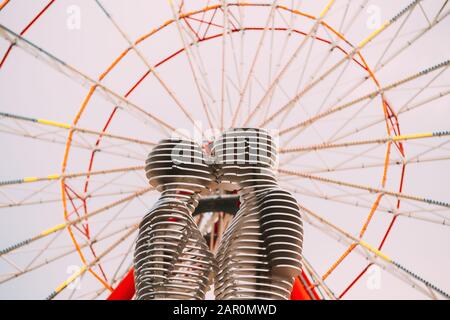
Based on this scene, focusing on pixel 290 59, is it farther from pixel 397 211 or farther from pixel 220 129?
pixel 397 211

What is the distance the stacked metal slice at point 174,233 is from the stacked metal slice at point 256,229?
0.37 m

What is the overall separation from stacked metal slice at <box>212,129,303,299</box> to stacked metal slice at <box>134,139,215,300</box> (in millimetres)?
367

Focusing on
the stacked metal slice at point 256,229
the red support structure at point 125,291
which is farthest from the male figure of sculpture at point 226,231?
the red support structure at point 125,291

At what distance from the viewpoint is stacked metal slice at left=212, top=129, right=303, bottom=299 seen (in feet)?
32.8

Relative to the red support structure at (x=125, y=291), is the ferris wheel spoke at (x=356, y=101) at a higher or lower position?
higher

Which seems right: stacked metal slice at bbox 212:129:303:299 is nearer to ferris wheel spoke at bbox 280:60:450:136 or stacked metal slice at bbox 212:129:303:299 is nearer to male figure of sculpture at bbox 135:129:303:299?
male figure of sculpture at bbox 135:129:303:299

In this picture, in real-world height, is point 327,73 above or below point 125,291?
above

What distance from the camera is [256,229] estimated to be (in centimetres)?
1051

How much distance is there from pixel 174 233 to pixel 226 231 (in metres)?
1.03

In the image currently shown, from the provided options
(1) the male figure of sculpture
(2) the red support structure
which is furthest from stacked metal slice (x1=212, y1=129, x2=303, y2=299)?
(2) the red support structure

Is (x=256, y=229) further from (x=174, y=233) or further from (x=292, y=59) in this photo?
(x=292, y=59)

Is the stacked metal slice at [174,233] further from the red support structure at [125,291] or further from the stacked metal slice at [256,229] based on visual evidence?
the red support structure at [125,291]

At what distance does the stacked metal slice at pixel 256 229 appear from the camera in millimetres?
10008

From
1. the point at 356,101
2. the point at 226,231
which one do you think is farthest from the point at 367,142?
the point at 226,231
